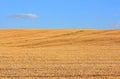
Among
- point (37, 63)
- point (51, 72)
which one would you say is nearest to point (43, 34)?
point (37, 63)

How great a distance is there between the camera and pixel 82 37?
131 ft

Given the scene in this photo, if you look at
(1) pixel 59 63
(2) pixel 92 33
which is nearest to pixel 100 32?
(2) pixel 92 33

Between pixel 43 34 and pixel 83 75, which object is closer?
pixel 83 75

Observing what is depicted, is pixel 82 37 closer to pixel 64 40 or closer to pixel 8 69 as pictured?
pixel 64 40

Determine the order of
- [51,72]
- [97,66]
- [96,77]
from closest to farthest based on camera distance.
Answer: [96,77]
[51,72]
[97,66]

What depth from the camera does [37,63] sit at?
19250 mm

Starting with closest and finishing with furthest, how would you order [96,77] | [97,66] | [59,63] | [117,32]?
[96,77]
[97,66]
[59,63]
[117,32]

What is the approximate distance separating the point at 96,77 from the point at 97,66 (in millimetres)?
3242

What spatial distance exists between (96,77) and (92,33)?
28.8 meters

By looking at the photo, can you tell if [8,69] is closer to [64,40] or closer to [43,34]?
[64,40]

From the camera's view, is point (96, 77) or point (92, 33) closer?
point (96, 77)

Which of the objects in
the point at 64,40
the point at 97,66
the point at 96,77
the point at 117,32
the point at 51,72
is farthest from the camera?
the point at 117,32

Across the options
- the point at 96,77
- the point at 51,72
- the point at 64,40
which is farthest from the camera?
the point at 64,40

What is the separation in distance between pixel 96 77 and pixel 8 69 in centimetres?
409
